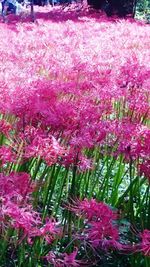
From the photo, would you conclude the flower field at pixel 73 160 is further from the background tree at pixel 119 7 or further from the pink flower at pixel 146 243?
the background tree at pixel 119 7

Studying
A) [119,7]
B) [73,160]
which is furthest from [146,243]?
[119,7]

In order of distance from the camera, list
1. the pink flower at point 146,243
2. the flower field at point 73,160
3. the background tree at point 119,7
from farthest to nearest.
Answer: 1. the background tree at point 119,7
2. the flower field at point 73,160
3. the pink flower at point 146,243

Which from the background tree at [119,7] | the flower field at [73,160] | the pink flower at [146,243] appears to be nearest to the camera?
the pink flower at [146,243]

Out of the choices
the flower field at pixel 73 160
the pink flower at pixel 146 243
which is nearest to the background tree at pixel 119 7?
the flower field at pixel 73 160

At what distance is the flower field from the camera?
2.51 metres

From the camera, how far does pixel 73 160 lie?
293cm

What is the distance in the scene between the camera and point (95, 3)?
15.4 meters

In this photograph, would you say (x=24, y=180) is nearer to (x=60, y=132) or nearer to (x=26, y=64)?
(x=60, y=132)

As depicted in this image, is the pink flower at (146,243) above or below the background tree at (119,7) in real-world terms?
below

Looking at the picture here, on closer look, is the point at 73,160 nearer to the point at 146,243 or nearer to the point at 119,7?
the point at 146,243

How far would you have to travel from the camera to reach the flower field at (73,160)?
2.51 m

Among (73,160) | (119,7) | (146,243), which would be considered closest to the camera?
(146,243)

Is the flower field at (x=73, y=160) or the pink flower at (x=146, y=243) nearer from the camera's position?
the pink flower at (x=146, y=243)

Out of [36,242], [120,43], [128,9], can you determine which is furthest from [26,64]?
[128,9]
